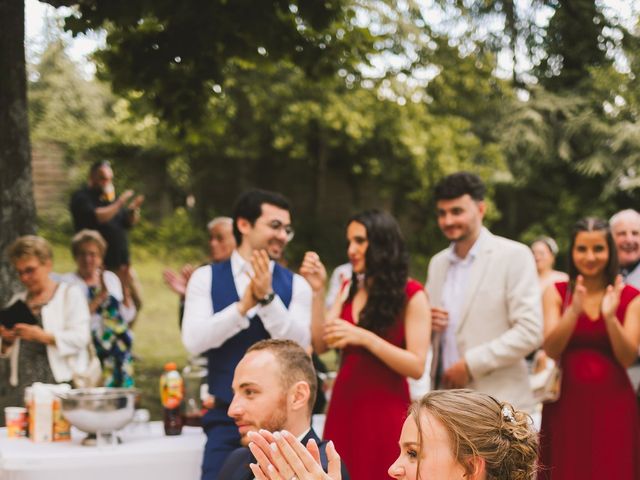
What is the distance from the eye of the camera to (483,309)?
3928 mm

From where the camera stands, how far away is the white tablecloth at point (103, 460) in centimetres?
350

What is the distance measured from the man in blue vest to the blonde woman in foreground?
58.6 inches

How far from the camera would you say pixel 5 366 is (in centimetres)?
528

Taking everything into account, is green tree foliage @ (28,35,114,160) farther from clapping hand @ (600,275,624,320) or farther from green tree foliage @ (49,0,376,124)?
clapping hand @ (600,275,624,320)

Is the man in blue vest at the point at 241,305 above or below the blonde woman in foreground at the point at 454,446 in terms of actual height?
above

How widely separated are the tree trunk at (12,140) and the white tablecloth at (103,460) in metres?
2.27

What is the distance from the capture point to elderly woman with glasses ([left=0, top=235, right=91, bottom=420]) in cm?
453

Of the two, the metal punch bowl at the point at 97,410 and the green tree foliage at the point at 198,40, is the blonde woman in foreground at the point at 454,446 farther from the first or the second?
the green tree foliage at the point at 198,40

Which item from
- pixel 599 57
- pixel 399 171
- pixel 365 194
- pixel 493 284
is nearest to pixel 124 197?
pixel 493 284

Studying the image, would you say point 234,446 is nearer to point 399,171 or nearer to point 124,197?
point 124,197

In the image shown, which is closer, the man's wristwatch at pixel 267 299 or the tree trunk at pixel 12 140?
the man's wristwatch at pixel 267 299

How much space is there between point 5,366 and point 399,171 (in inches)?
426

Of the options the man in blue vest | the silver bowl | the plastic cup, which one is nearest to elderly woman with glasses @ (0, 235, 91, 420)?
the plastic cup

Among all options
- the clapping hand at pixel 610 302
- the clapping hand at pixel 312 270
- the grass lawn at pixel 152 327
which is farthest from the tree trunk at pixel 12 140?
the clapping hand at pixel 610 302
